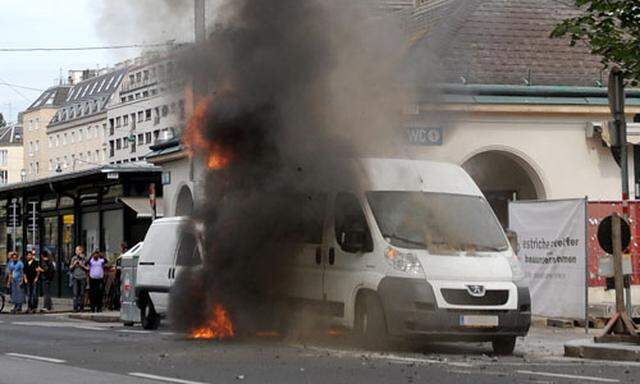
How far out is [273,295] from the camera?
1933 cm

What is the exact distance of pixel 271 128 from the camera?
19422mm

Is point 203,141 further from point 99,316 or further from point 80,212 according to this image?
point 80,212

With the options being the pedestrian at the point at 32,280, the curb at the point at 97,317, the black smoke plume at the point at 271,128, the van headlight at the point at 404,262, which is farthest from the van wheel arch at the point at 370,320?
the pedestrian at the point at 32,280

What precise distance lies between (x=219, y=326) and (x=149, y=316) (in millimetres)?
5731

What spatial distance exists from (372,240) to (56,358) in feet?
14.7

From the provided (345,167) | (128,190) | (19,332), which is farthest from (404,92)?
(128,190)

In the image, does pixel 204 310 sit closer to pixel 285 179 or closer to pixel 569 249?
pixel 285 179

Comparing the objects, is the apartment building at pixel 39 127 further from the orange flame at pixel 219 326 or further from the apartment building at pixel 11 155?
the orange flame at pixel 219 326

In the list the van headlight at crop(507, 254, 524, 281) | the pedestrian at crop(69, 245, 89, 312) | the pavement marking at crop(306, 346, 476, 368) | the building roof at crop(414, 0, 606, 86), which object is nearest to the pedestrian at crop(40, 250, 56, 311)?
the pedestrian at crop(69, 245, 89, 312)

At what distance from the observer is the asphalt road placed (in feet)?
45.4

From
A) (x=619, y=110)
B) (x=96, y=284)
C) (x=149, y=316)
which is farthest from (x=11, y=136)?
(x=619, y=110)

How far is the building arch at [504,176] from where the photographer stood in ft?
100

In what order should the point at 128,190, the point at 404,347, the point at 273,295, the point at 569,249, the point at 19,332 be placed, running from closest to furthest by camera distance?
the point at 404,347 → the point at 273,295 → the point at 569,249 → the point at 19,332 → the point at 128,190

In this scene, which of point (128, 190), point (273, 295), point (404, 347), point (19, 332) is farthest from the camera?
point (128, 190)
